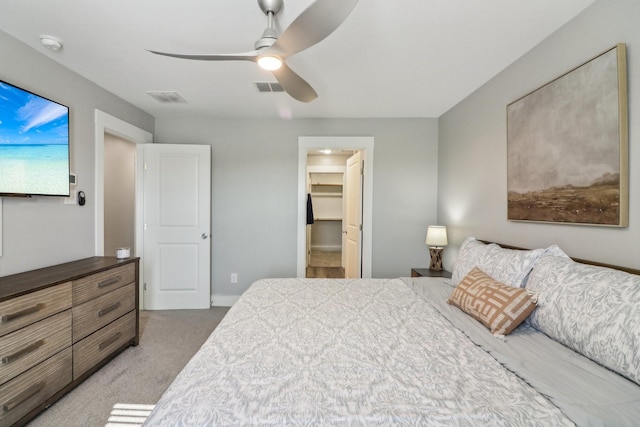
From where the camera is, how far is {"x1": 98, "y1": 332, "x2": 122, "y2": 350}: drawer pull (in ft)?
7.13

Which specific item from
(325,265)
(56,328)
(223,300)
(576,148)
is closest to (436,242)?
(576,148)

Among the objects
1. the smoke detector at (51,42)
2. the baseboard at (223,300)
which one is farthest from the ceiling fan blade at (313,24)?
the baseboard at (223,300)

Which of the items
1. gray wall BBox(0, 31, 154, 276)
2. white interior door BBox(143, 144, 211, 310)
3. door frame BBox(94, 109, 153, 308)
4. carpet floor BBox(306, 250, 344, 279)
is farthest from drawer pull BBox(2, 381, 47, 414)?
carpet floor BBox(306, 250, 344, 279)

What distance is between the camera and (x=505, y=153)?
228 cm

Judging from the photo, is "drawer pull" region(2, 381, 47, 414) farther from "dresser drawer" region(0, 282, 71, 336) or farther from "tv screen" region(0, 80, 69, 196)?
"tv screen" region(0, 80, 69, 196)

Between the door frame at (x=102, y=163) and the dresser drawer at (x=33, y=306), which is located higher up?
the door frame at (x=102, y=163)

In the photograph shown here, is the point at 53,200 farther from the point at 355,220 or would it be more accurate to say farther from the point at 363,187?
the point at 355,220

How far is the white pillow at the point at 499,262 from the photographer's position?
5.35 ft

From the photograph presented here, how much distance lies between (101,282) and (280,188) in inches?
82.8

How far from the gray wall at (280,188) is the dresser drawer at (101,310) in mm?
1259

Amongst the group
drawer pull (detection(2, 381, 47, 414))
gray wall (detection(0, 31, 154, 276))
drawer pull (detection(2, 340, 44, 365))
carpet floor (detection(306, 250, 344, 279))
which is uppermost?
gray wall (detection(0, 31, 154, 276))

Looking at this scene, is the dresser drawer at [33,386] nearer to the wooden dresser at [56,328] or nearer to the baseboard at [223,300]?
the wooden dresser at [56,328]

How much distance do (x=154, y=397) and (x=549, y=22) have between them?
358 cm

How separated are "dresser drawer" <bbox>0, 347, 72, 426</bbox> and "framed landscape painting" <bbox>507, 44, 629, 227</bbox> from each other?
10.9 ft
